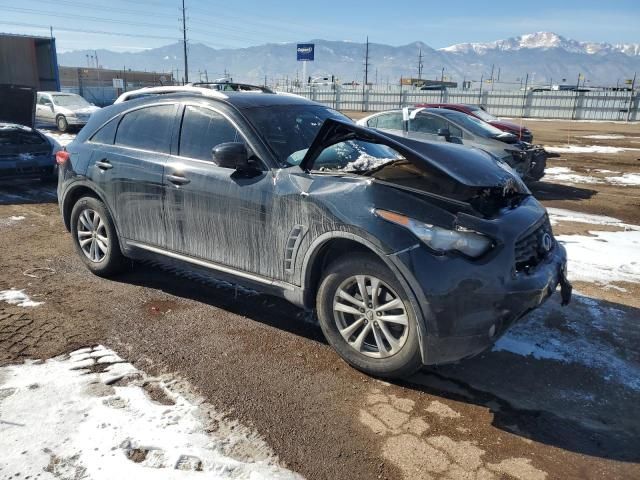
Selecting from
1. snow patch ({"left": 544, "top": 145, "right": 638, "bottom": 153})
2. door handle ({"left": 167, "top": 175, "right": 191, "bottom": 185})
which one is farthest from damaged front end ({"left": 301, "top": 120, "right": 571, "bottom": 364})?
snow patch ({"left": 544, "top": 145, "right": 638, "bottom": 153})

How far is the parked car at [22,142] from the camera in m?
8.90

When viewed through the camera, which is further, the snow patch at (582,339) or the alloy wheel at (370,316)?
the snow patch at (582,339)

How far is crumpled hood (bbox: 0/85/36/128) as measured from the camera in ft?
31.9

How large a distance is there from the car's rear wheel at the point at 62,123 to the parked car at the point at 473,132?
1355cm

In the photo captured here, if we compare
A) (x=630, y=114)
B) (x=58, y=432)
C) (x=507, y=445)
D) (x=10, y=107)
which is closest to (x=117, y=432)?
(x=58, y=432)

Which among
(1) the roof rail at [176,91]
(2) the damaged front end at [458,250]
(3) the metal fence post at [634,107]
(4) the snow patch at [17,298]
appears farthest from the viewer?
(3) the metal fence post at [634,107]

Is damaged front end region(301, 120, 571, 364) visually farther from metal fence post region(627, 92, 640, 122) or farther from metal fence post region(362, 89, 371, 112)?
metal fence post region(362, 89, 371, 112)

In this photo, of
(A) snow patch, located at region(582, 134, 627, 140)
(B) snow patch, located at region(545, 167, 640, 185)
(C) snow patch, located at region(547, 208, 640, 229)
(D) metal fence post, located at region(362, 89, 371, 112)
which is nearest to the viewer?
(C) snow patch, located at region(547, 208, 640, 229)

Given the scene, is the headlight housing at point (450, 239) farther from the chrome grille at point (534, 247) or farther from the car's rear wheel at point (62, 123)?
the car's rear wheel at point (62, 123)

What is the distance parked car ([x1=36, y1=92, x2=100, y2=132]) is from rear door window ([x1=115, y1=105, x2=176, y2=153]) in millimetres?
15778

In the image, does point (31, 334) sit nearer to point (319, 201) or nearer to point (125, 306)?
point (125, 306)

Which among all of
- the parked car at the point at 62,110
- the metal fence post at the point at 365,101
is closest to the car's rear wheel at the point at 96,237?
the parked car at the point at 62,110

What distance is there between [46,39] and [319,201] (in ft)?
74.6

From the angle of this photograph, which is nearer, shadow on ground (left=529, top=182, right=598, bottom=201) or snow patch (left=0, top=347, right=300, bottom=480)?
snow patch (left=0, top=347, right=300, bottom=480)
